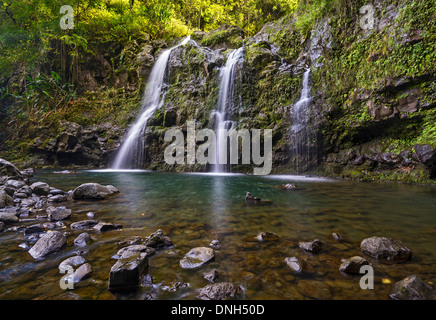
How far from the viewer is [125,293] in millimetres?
1594

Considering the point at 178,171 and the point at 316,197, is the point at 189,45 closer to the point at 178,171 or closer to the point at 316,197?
the point at 178,171

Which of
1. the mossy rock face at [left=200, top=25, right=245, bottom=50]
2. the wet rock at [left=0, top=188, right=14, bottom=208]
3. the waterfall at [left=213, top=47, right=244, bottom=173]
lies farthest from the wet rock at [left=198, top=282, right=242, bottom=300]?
the mossy rock face at [left=200, top=25, right=245, bottom=50]

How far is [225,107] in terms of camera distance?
12.3 metres

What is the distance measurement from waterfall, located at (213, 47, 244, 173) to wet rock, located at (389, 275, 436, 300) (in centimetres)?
975

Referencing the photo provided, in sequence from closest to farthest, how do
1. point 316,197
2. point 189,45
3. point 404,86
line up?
point 316,197 → point 404,86 → point 189,45

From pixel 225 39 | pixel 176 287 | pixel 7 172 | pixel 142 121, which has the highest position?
pixel 225 39

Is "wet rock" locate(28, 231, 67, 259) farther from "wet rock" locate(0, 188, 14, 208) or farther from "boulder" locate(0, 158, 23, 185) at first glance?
"boulder" locate(0, 158, 23, 185)

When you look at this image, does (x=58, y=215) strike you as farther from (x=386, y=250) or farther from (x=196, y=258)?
(x=386, y=250)

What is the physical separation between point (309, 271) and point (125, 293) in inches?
60.3

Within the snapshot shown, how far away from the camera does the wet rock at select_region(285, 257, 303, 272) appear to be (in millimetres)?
1938

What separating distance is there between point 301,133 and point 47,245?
9.87 m

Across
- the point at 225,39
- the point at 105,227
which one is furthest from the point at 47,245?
the point at 225,39
